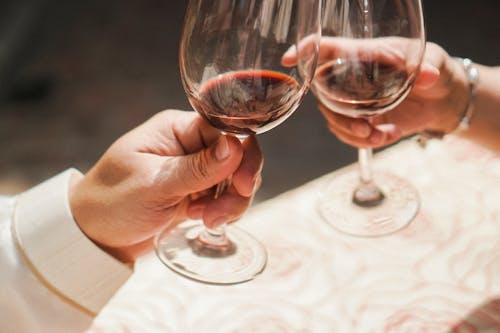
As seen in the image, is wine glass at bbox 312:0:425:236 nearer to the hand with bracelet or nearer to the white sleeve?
the hand with bracelet

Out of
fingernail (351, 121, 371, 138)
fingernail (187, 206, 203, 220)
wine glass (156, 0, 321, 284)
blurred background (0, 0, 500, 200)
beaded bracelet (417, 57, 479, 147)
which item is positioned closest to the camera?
wine glass (156, 0, 321, 284)

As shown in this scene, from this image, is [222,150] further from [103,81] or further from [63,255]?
[103,81]

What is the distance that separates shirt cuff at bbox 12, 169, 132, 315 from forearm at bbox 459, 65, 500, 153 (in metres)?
0.57

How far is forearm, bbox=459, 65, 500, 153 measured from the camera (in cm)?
113

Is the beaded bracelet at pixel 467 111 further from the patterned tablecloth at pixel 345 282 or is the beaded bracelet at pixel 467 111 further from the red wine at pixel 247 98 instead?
the red wine at pixel 247 98

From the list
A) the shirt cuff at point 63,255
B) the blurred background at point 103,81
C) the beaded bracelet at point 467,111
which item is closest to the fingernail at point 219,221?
the shirt cuff at point 63,255

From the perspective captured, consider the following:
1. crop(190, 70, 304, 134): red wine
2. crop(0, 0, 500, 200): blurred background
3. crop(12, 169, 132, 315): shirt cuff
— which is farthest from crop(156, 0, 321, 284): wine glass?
crop(0, 0, 500, 200): blurred background

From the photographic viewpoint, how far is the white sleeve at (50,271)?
84 centimetres

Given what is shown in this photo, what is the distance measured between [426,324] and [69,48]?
237 centimetres

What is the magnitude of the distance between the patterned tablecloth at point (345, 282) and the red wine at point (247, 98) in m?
0.23

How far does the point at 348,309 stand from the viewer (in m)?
0.84

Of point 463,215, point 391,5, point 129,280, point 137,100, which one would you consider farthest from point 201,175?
point 137,100

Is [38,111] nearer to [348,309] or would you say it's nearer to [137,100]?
[137,100]

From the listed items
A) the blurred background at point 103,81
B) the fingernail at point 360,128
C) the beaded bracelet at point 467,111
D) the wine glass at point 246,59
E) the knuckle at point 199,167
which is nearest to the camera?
the wine glass at point 246,59
